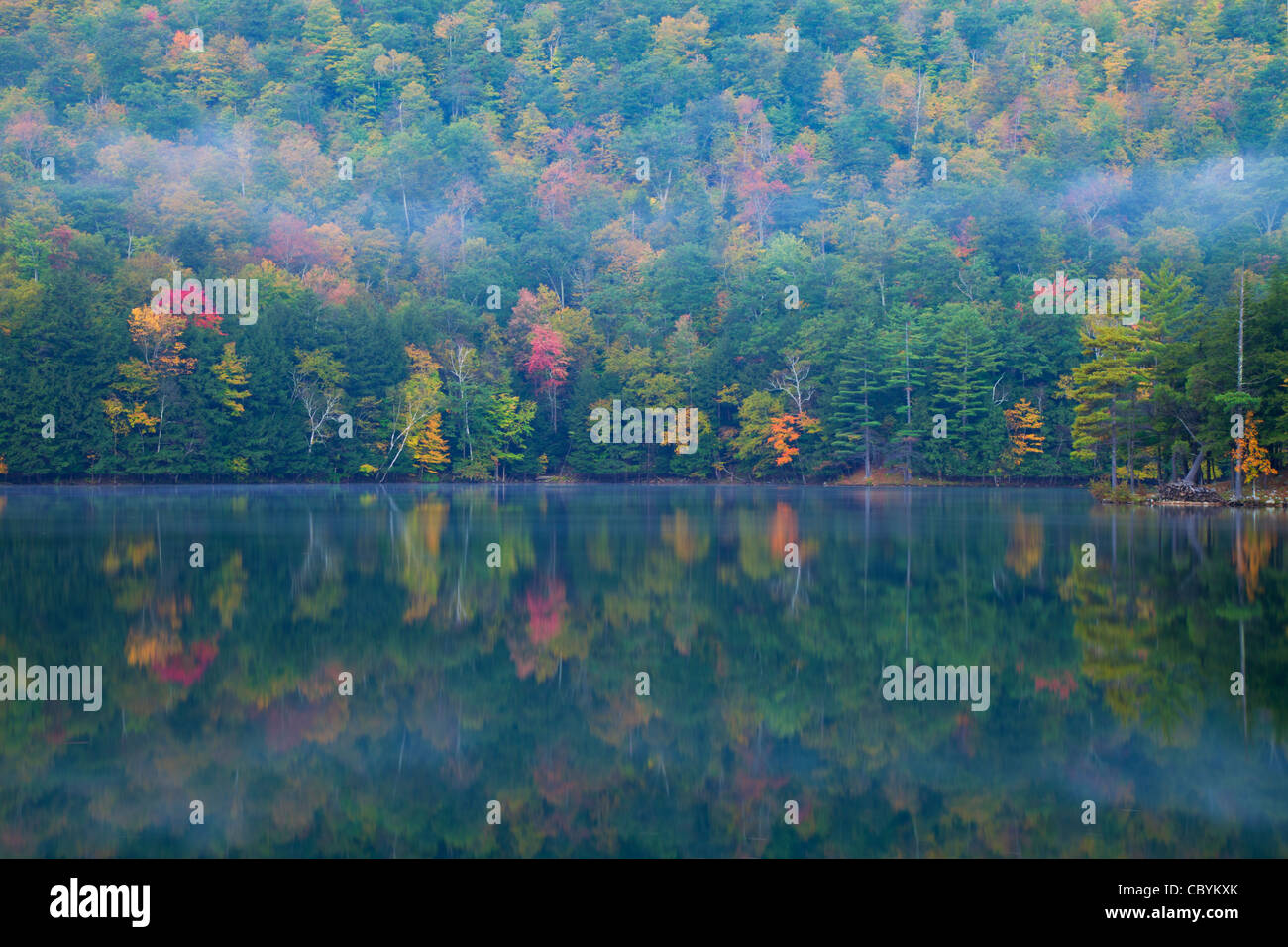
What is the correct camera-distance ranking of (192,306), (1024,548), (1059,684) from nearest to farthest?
1. (1059,684)
2. (1024,548)
3. (192,306)

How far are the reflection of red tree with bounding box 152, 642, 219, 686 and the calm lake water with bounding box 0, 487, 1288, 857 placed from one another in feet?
0.14

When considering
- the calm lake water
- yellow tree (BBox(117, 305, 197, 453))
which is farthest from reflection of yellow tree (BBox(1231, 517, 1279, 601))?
yellow tree (BBox(117, 305, 197, 453))

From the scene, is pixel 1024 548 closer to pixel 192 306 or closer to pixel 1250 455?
A: pixel 1250 455

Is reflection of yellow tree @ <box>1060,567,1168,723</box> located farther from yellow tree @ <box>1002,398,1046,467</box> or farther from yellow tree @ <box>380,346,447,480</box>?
yellow tree @ <box>380,346,447,480</box>

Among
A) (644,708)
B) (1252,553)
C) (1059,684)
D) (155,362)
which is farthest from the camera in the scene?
(155,362)

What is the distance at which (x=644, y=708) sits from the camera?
9852 mm

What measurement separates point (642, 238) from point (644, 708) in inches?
3413

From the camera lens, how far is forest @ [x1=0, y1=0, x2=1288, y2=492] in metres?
59.2

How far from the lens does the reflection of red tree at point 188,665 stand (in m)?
10.8

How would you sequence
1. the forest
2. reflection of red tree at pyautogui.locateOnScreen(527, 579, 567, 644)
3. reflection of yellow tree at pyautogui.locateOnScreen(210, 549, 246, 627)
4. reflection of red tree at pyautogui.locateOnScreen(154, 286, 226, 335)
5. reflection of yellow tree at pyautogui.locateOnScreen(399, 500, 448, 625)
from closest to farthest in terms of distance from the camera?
reflection of red tree at pyautogui.locateOnScreen(527, 579, 567, 644) < reflection of yellow tree at pyautogui.locateOnScreen(210, 549, 246, 627) < reflection of yellow tree at pyautogui.locateOnScreen(399, 500, 448, 625) < the forest < reflection of red tree at pyautogui.locateOnScreen(154, 286, 226, 335)

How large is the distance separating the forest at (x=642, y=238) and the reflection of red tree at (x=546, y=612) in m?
28.1

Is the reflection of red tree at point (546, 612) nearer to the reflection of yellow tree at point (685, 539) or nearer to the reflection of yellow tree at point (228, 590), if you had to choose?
the reflection of yellow tree at point (228, 590)

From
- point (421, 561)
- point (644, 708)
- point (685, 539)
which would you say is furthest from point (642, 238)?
point (644, 708)

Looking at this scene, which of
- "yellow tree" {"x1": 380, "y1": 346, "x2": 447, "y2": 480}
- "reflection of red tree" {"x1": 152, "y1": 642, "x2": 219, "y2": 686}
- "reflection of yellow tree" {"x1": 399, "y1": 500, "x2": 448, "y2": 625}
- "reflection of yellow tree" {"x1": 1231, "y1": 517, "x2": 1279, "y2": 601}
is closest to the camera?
"reflection of red tree" {"x1": 152, "y1": 642, "x2": 219, "y2": 686}
